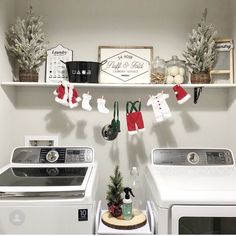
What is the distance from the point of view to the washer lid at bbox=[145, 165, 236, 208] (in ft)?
4.42

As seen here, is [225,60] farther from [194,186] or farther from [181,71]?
[194,186]

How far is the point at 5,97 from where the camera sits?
206cm

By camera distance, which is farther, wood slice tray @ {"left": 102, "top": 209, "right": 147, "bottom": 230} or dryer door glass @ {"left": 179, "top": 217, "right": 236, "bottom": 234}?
wood slice tray @ {"left": 102, "top": 209, "right": 147, "bottom": 230}

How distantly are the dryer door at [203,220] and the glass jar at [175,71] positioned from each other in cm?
105

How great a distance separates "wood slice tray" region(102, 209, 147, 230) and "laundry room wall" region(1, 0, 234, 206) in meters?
0.63

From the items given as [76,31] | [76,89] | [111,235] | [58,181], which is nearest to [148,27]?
[76,31]

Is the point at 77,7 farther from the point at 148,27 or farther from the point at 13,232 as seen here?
the point at 13,232

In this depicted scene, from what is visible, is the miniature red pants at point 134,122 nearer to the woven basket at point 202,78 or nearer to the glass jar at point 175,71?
the glass jar at point 175,71

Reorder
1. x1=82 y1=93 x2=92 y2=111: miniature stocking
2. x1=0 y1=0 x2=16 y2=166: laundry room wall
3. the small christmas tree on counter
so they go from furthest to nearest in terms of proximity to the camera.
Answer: x1=82 y1=93 x2=92 y2=111: miniature stocking < x1=0 y1=0 x2=16 y2=166: laundry room wall < the small christmas tree on counter

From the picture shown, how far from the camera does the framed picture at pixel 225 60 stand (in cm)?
216

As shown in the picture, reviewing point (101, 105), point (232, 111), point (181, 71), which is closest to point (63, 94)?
point (101, 105)

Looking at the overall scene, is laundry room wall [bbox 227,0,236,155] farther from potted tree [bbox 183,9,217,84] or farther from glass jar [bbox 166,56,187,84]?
glass jar [bbox 166,56,187,84]

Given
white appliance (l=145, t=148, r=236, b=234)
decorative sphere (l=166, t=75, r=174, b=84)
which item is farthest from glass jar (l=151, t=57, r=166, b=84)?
white appliance (l=145, t=148, r=236, b=234)

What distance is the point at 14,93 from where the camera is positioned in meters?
2.26
